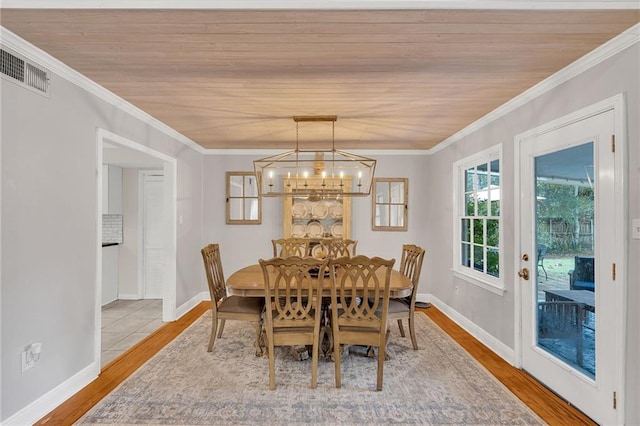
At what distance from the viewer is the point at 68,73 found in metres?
2.46

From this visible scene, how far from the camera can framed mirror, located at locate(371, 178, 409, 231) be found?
542 cm

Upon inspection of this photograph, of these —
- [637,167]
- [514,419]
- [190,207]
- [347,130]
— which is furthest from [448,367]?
[190,207]

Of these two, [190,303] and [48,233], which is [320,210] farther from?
[48,233]

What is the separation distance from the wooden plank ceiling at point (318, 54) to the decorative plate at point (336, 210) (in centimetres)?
194

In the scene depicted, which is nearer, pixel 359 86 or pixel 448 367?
pixel 359 86

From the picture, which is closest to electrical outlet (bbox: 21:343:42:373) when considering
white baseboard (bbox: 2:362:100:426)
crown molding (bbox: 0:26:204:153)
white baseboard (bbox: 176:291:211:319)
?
white baseboard (bbox: 2:362:100:426)

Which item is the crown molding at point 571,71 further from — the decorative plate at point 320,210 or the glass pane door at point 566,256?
the decorative plate at point 320,210

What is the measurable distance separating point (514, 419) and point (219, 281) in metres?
2.78

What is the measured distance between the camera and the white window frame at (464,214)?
3363 mm

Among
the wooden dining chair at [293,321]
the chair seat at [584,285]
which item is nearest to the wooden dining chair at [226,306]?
the wooden dining chair at [293,321]

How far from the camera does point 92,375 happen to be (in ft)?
9.11

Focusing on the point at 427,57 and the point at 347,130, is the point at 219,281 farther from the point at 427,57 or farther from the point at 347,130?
the point at 427,57

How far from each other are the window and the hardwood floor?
2.19 feet

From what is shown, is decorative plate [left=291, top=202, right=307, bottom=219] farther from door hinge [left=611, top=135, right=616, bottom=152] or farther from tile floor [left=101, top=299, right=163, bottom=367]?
door hinge [left=611, top=135, right=616, bottom=152]
